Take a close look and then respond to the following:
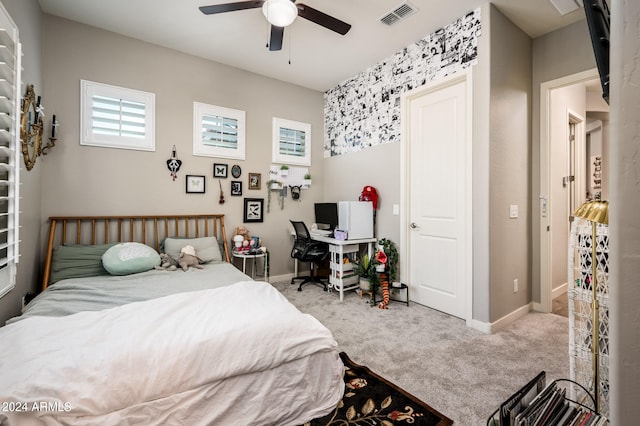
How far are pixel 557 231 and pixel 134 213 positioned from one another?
196 inches

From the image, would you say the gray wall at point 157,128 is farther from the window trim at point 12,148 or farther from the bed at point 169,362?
the bed at point 169,362

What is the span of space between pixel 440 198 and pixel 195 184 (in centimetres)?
296

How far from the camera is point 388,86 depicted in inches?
144

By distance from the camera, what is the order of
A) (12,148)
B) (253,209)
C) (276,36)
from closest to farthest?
(12,148) → (276,36) → (253,209)

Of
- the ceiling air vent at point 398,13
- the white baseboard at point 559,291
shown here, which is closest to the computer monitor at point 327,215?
the ceiling air vent at point 398,13

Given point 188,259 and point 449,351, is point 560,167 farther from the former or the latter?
point 188,259

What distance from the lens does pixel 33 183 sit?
8.23 feet

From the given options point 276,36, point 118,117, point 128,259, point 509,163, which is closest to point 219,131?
point 118,117

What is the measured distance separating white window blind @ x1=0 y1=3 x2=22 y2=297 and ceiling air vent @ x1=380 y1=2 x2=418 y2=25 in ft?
9.48

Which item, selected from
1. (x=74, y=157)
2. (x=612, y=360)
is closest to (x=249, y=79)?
(x=74, y=157)

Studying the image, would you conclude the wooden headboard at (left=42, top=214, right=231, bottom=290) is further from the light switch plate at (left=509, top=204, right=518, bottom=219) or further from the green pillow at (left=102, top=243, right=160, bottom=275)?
the light switch plate at (left=509, top=204, right=518, bottom=219)

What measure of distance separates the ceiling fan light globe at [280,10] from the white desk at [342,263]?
237 cm

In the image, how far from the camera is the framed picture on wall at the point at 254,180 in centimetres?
402

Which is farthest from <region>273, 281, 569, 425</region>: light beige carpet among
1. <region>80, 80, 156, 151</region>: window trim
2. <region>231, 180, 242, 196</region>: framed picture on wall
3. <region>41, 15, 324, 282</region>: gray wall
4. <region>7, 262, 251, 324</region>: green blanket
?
<region>80, 80, 156, 151</region>: window trim
